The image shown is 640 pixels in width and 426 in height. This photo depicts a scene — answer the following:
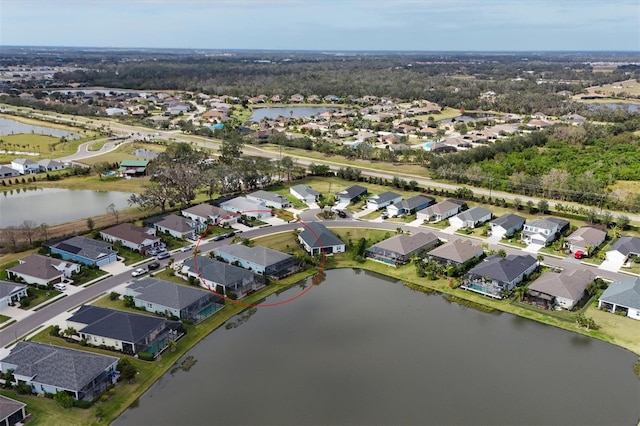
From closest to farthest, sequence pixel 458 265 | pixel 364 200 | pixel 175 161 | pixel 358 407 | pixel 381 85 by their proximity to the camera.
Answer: pixel 358 407 → pixel 458 265 → pixel 364 200 → pixel 175 161 → pixel 381 85

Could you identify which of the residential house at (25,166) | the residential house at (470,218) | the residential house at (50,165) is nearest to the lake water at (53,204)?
the residential house at (25,166)

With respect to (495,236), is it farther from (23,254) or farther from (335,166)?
(23,254)

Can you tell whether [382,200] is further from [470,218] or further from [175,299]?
[175,299]

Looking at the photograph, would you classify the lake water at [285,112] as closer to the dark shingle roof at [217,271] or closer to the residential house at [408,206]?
the residential house at [408,206]

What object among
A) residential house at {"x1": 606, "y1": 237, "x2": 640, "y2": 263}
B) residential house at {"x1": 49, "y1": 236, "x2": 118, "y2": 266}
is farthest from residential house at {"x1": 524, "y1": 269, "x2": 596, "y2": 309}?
residential house at {"x1": 49, "y1": 236, "x2": 118, "y2": 266}

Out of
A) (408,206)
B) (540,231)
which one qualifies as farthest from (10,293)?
(540,231)

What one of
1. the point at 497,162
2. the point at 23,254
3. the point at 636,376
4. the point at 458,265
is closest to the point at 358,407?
the point at 636,376

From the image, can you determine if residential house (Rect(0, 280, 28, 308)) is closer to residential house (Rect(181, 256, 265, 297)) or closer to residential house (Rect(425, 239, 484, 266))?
residential house (Rect(181, 256, 265, 297))

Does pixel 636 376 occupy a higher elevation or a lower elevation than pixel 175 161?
lower
